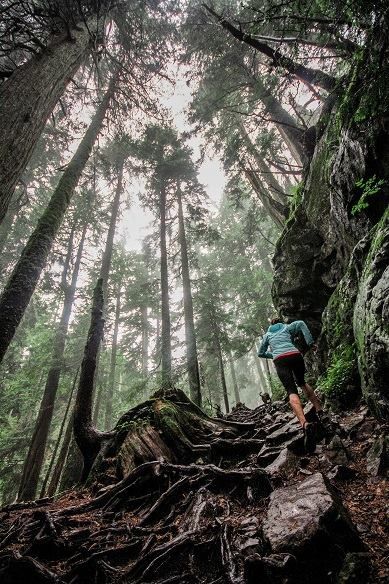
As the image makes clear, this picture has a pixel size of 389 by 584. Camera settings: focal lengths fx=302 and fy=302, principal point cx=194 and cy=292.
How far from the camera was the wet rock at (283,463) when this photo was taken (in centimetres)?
368

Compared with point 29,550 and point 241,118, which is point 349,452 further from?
point 241,118

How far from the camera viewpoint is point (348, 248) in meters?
6.88

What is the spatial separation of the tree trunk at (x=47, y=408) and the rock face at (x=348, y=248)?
9283 millimetres

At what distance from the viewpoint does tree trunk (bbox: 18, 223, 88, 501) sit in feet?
31.7

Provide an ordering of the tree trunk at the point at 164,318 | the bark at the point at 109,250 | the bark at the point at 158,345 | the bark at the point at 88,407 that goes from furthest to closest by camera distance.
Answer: the bark at the point at 158,345 < the bark at the point at 109,250 < the tree trunk at the point at 164,318 < the bark at the point at 88,407

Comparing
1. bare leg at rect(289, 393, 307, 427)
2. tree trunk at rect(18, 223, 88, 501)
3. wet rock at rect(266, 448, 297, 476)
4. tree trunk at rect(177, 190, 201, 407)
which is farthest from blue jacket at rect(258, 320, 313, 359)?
tree trunk at rect(18, 223, 88, 501)

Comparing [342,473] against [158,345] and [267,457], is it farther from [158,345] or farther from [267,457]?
[158,345]

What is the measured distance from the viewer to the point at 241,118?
15648 millimetres

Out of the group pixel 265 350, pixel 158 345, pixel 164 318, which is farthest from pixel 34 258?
pixel 158 345

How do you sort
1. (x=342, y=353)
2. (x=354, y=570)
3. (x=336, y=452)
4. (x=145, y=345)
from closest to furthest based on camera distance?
(x=354, y=570) < (x=336, y=452) < (x=342, y=353) < (x=145, y=345)

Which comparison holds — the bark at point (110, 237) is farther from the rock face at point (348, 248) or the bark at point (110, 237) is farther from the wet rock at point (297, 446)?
the wet rock at point (297, 446)

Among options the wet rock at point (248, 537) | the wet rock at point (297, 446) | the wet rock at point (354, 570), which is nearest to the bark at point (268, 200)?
the wet rock at point (297, 446)

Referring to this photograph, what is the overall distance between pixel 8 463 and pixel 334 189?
16725mm

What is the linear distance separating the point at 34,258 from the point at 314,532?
19.4 feet
